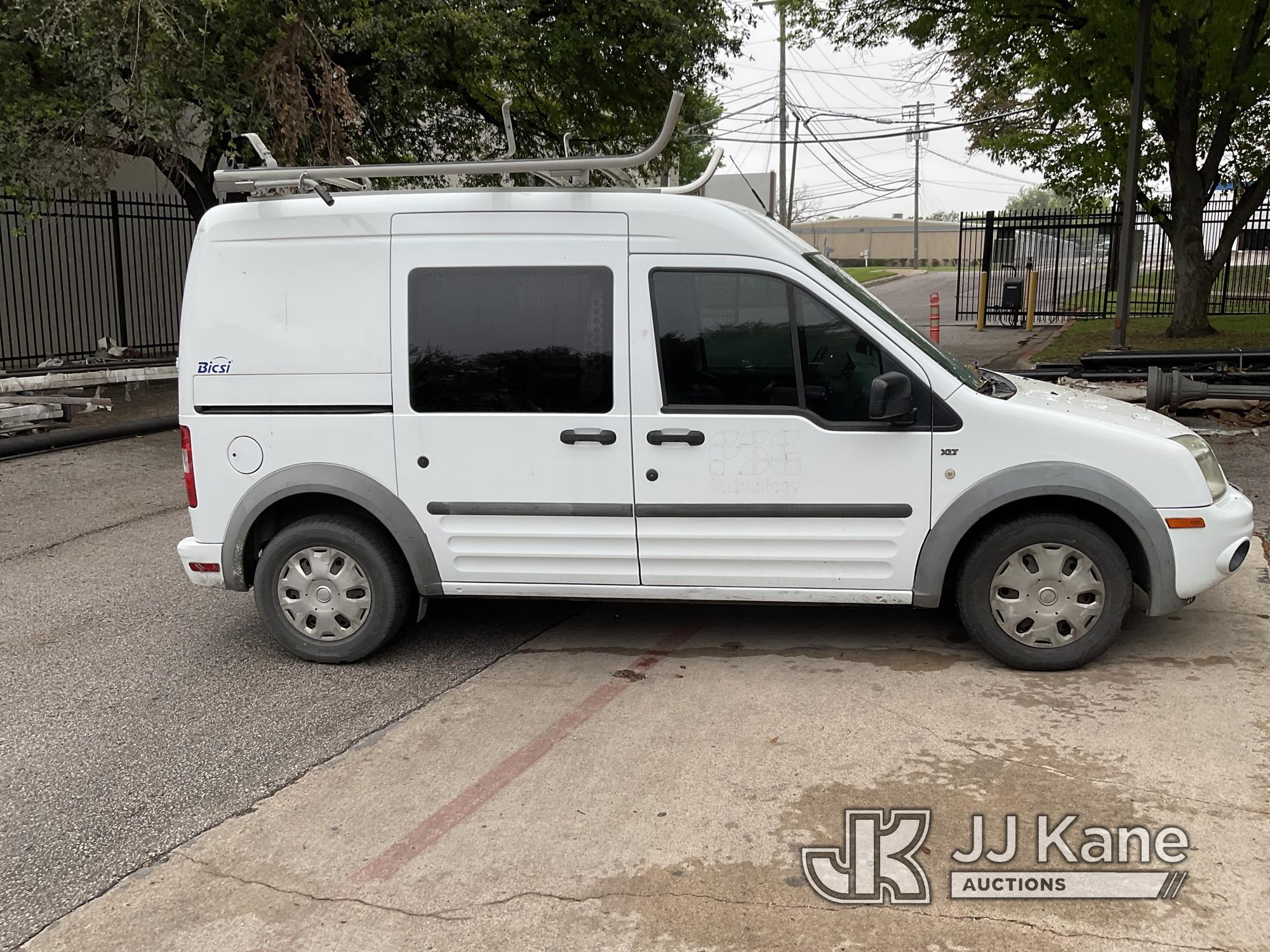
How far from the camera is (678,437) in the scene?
194 inches

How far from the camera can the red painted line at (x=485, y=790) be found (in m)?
3.54

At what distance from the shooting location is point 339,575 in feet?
17.4

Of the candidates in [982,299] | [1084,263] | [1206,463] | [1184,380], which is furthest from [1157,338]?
[1206,463]

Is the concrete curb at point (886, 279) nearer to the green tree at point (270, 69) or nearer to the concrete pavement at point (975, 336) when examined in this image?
the concrete pavement at point (975, 336)

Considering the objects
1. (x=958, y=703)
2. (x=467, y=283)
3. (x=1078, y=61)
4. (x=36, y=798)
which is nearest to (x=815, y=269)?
(x=467, y=283)

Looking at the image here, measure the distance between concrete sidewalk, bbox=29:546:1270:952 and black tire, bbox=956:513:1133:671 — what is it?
12 cm

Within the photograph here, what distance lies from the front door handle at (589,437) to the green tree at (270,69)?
7719 mm

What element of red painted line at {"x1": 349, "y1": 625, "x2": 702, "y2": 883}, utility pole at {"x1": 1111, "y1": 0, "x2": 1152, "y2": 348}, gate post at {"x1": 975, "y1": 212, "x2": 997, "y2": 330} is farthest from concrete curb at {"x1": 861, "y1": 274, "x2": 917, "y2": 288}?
red painted line at {"x1": 349, "y1": 625, "x2": 702, "y2": 883}

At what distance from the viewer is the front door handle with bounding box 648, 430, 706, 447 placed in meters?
4.92

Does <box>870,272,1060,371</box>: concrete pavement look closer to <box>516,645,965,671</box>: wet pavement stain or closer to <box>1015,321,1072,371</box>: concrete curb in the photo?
<box>1015,321,1072,371</box>: concrete curb

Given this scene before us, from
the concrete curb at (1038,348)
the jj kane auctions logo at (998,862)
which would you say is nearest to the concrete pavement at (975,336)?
the concrete curb at (1038,348)

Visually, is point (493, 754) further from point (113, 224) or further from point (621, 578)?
point (113, 224)

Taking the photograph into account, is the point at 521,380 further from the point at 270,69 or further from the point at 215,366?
the point at 270,69

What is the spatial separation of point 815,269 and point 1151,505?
69.7 inches
